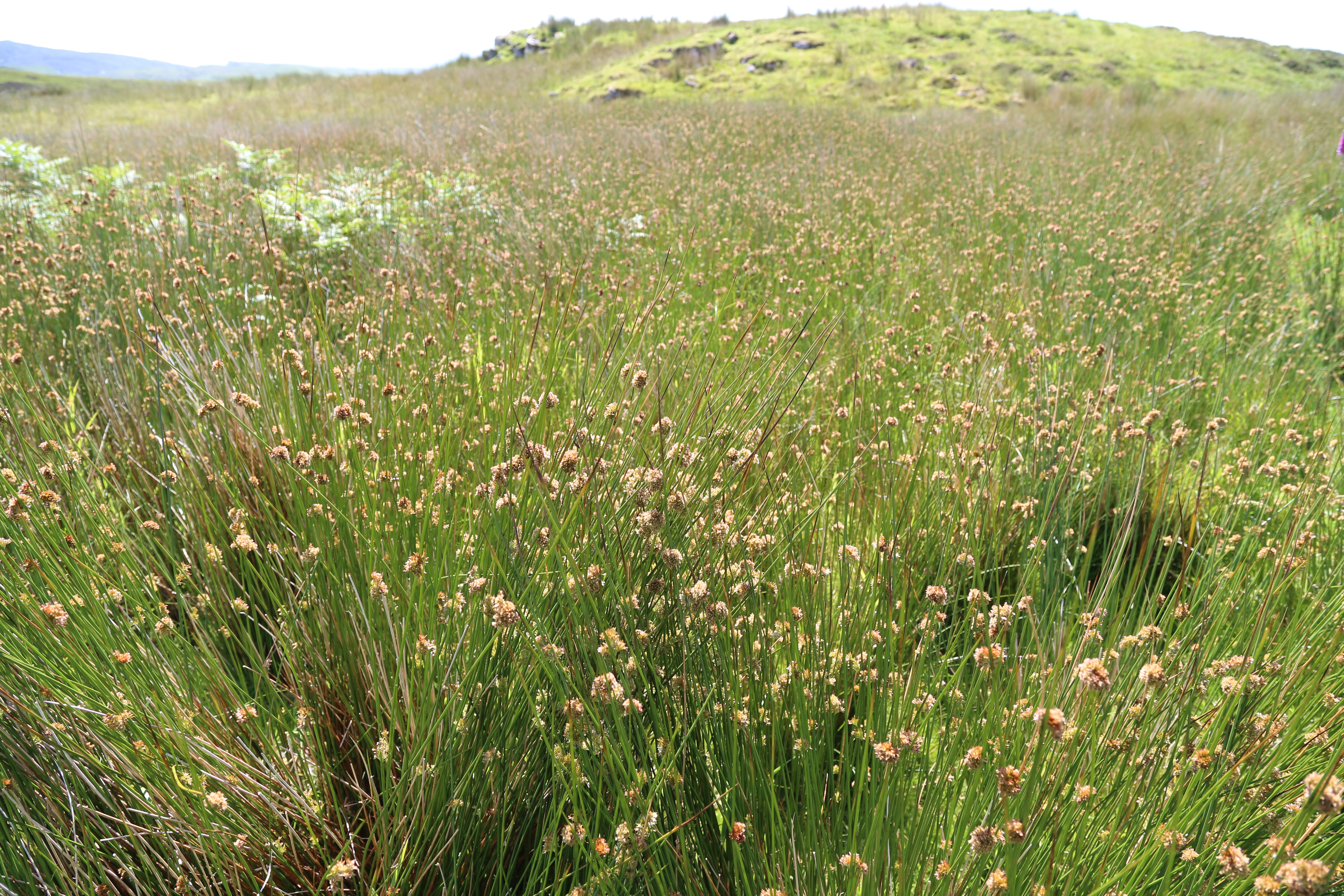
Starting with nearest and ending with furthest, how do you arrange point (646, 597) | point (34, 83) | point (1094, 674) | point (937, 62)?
point (1094, 674) < point (646, 597) < point (937, 62) < point (34, 83)

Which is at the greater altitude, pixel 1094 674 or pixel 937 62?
pixel 937 62

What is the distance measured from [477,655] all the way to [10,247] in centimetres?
420

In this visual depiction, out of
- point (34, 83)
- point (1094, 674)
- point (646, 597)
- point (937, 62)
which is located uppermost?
point (34, 83)

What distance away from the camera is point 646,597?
4.38ft

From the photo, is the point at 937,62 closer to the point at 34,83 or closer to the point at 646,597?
the point at 646,597

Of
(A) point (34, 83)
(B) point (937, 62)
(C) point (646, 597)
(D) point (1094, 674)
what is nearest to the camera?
(D) point (1094, 674)

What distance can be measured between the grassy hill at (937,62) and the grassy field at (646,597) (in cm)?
1552

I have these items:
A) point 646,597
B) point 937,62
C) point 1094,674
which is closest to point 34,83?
point 937,62

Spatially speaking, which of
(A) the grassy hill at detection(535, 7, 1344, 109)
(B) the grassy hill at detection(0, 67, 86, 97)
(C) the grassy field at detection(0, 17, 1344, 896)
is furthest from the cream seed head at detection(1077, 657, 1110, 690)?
(B) the grassy hill at detection(0, 67, 86, 97)

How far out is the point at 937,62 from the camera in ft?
62.1

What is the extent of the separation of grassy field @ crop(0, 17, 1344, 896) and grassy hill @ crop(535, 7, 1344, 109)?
611 inches

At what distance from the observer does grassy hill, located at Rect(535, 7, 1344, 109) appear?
16938 mm

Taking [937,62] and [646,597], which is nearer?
[646,597]

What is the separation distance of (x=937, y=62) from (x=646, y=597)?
73.2ft
